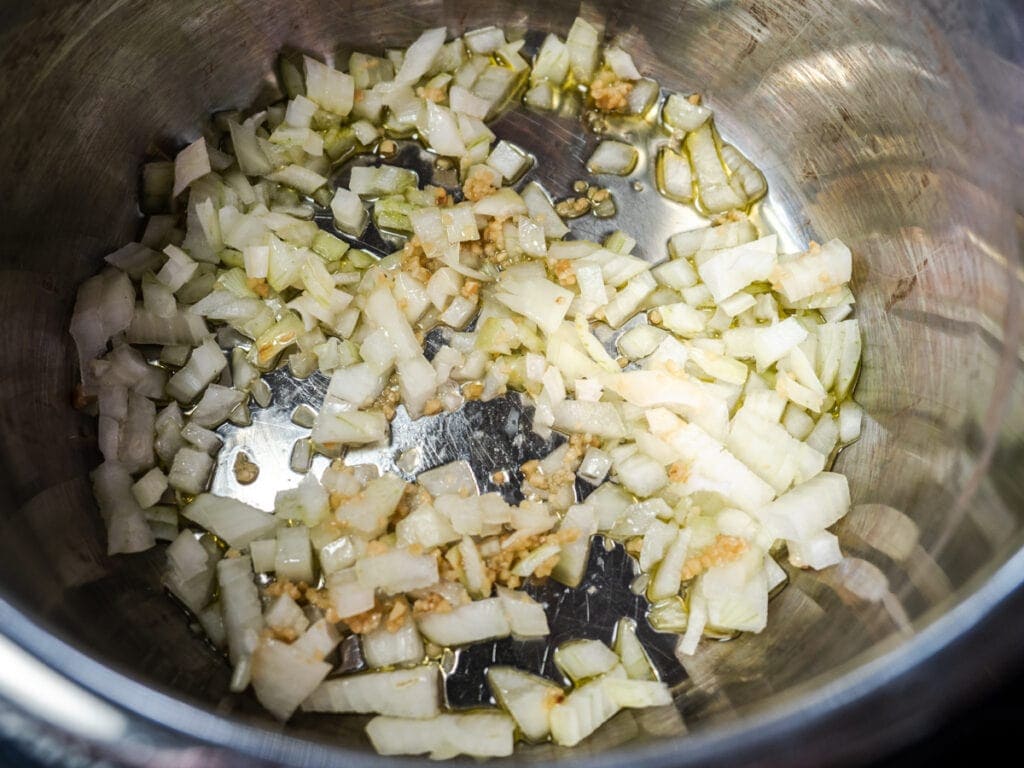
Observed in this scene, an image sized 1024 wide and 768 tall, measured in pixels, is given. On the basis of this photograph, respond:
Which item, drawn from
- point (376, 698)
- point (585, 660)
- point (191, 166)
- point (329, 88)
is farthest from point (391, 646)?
point (329, 88)

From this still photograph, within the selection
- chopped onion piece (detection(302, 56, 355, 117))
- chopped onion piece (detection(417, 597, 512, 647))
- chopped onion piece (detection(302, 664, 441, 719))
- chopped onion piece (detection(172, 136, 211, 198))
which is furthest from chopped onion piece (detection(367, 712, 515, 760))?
chopped onion piece (detection(302, 56, 355, 117))

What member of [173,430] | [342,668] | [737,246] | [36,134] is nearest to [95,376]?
[173,430]

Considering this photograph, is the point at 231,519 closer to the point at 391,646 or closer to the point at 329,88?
the point at 391,646

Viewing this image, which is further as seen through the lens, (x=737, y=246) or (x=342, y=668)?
(x=737, y=246)

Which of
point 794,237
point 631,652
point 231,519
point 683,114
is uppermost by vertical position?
point 683,114

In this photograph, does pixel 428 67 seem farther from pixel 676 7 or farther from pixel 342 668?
pixel 342 668

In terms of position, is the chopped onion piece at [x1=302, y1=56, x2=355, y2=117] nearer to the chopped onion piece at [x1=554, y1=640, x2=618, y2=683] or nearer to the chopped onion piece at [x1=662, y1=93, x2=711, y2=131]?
the chopped onion piece at [x1=662, y1=93, x2=711, y2=131]

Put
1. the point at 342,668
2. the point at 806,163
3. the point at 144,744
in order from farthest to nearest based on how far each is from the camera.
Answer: the point at 806,163
the point at 342,668
the point at 144,744

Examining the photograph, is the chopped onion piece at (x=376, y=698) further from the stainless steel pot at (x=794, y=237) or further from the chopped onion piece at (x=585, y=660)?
the chopped onion piece at (x=585, y=660)
